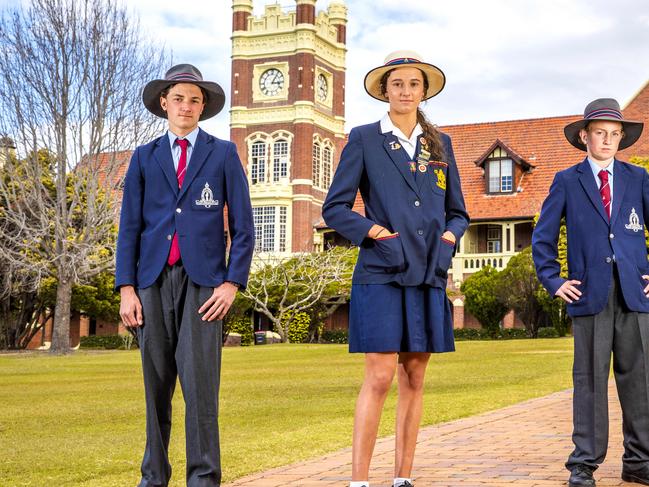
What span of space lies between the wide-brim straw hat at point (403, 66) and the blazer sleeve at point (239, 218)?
2.79ft

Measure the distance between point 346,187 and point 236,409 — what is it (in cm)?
616

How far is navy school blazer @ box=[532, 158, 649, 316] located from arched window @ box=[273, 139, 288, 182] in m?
49.4

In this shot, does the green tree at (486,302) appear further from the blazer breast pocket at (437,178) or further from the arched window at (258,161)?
the blazer breast pocket at (437,178)

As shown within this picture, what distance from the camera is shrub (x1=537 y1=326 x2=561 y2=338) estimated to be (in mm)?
37688

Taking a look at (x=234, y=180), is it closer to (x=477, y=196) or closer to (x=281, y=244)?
(x=477, y=196)

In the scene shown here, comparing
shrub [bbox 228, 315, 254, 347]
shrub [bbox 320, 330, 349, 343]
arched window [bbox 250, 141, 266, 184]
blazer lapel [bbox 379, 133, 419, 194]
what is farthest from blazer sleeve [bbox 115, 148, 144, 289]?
arched window [bbox 250, 141, 266, 184]

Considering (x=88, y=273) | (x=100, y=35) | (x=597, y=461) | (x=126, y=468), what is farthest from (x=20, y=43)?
(x=597, y=461)

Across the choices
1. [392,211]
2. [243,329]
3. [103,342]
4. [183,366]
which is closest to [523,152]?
[243,329]

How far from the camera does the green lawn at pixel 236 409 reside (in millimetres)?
7152

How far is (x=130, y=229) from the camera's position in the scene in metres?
5.18

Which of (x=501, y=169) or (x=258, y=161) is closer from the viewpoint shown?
(x=501, y=169)

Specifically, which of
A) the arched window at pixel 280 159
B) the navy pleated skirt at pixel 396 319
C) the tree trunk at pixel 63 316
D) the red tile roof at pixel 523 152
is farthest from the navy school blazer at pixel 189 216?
the arched window at pixel 280 159

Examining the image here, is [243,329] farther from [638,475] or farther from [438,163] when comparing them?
[438,163]

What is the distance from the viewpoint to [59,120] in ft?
100
